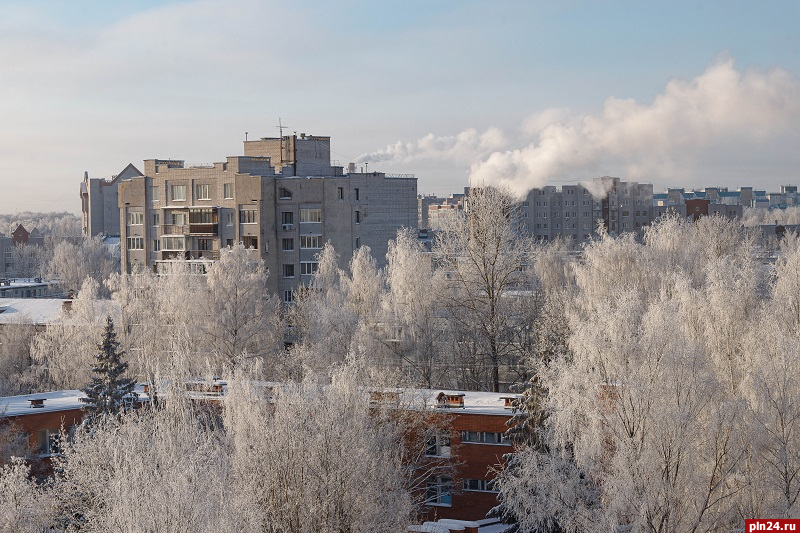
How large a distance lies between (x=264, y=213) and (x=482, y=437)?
28.5 m

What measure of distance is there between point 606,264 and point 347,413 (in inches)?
1066

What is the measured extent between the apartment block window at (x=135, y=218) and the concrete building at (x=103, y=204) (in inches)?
2421

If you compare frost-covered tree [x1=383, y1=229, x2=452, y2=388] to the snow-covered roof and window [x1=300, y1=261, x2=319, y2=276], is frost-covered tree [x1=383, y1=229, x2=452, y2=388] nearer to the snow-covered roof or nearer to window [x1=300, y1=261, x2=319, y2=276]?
window [x1=300, y1=261, x2=319, y2=276]

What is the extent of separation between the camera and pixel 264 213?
53.8 m

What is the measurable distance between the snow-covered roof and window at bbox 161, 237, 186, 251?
6683mm

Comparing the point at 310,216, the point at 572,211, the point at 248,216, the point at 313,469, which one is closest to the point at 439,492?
the point at 313,469

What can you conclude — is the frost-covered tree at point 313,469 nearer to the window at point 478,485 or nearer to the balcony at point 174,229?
the window at point 478,485

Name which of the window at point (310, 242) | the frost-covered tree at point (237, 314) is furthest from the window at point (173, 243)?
the frost-covered tree at point (237, 314)

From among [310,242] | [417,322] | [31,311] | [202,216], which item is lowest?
[417,322]

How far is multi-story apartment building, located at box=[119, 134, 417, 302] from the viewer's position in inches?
2133

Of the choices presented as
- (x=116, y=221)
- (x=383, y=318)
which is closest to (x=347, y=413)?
(x=383, y=318)

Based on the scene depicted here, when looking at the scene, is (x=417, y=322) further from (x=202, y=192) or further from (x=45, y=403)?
(x=202, y=192)

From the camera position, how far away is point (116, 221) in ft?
393

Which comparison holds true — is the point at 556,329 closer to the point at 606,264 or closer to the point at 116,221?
the point at 606,264
